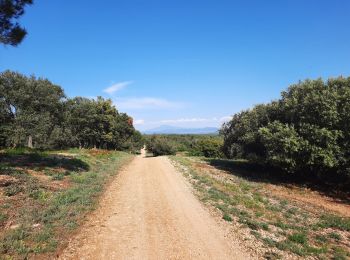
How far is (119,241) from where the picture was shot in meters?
→ 10.2

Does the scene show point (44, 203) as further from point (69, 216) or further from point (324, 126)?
point (324, 126)

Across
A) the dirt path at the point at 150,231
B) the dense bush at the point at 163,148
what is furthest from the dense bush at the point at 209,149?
the dirt path at the point at 150,231

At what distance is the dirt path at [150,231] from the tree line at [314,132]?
11155 millimetres

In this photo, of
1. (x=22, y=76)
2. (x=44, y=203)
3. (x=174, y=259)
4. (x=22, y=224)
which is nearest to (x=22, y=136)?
(x=22, y=76)

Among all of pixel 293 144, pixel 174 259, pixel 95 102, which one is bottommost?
pixel 174 259

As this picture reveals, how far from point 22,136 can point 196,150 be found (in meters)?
44.7

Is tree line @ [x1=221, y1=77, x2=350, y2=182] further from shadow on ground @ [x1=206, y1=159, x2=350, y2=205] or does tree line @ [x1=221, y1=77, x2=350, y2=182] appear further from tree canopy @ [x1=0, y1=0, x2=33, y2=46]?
tree canopy @ [x1=0, y1=0, x2=33, y2=46]

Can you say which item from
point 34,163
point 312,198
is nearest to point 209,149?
point 312,198

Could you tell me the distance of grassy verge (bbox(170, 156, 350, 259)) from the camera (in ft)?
34.3

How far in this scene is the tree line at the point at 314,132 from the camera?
24.5 metres

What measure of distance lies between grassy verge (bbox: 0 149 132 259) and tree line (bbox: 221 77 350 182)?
13624 mm

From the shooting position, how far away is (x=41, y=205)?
13.6 meters

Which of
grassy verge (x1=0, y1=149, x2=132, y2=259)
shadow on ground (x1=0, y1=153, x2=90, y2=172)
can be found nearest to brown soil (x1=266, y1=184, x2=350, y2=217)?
grassy verge (x1=0, y1=149, x2=132, y2=259)

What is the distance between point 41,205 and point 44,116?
→ 3069cm
